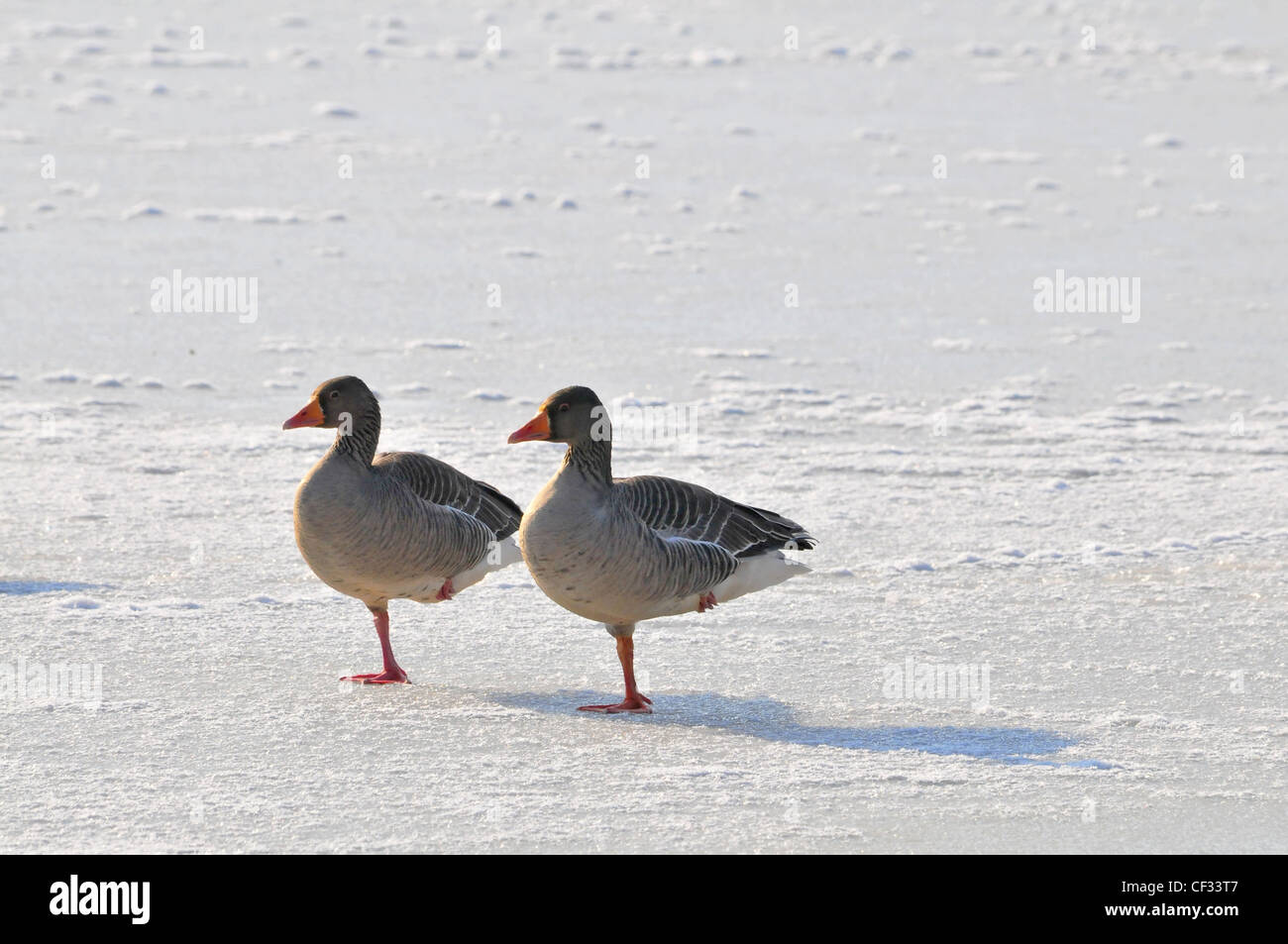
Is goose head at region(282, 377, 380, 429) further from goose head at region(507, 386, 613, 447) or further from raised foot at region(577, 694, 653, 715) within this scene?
raised foot at region(577, 694, 653, 715)

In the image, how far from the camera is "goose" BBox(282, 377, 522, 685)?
5629 mm

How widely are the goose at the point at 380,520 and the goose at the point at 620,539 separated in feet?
1.58

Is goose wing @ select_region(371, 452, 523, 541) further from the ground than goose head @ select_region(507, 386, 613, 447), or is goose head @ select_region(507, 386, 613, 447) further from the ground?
goose head @ select_region(507, 386, 613, 447)

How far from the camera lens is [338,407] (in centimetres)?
586

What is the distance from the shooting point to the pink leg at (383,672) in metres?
5.74

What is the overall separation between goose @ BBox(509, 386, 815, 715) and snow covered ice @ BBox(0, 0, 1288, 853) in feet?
1.16

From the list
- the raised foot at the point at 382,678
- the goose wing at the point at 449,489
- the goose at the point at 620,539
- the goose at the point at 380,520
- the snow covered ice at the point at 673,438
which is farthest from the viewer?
the goose wing at the point at 449,489

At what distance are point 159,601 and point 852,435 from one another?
13.9 ft

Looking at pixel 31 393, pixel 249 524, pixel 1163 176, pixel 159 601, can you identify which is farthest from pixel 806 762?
pixel 1163 176

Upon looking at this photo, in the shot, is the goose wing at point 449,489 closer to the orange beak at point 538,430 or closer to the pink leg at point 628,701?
the orange beak at point 538,430

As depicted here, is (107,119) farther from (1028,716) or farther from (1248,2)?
(1248,2)

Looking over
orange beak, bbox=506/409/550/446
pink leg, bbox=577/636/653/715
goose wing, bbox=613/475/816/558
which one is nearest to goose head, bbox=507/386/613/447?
orange beak, bbox=506/409/550/446

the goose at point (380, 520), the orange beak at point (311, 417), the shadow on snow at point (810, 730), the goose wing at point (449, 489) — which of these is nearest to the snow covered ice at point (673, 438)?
the shadow on snow at point (810, 730)

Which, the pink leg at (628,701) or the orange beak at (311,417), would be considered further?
the orange beak at (311,417)
